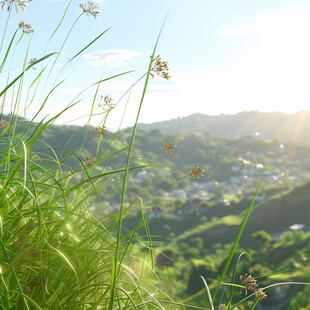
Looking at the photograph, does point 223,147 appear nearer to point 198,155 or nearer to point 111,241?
point 198,155

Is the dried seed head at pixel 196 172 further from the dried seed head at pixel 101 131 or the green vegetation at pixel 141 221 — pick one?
the dried seed head at pixel 101 131

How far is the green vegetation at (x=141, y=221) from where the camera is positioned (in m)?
2.21

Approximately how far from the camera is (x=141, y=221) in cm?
256

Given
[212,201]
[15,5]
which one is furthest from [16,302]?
[212,201]

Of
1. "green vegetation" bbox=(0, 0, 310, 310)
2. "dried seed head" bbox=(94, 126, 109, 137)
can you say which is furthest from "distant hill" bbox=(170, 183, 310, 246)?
"dried seed head" bbox=(94, 126, 109, 137)

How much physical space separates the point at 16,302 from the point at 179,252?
8865 cm

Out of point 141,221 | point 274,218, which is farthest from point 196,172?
point 274,218

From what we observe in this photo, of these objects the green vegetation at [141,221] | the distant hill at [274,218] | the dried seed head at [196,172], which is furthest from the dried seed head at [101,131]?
the distant hill at [274,218]

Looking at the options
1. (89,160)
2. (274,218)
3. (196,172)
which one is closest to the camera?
(196,172)

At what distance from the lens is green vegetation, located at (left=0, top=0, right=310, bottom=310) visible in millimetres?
2207

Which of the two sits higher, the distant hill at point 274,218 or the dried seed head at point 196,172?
the dried seed head at point 196,172

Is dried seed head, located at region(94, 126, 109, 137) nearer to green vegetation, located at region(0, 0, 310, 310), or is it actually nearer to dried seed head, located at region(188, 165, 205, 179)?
green vegetation, located at region(0, 0, 310, 310)

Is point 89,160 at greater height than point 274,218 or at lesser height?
greater

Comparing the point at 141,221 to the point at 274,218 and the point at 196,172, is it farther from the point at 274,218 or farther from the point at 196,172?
the point at 274,218
